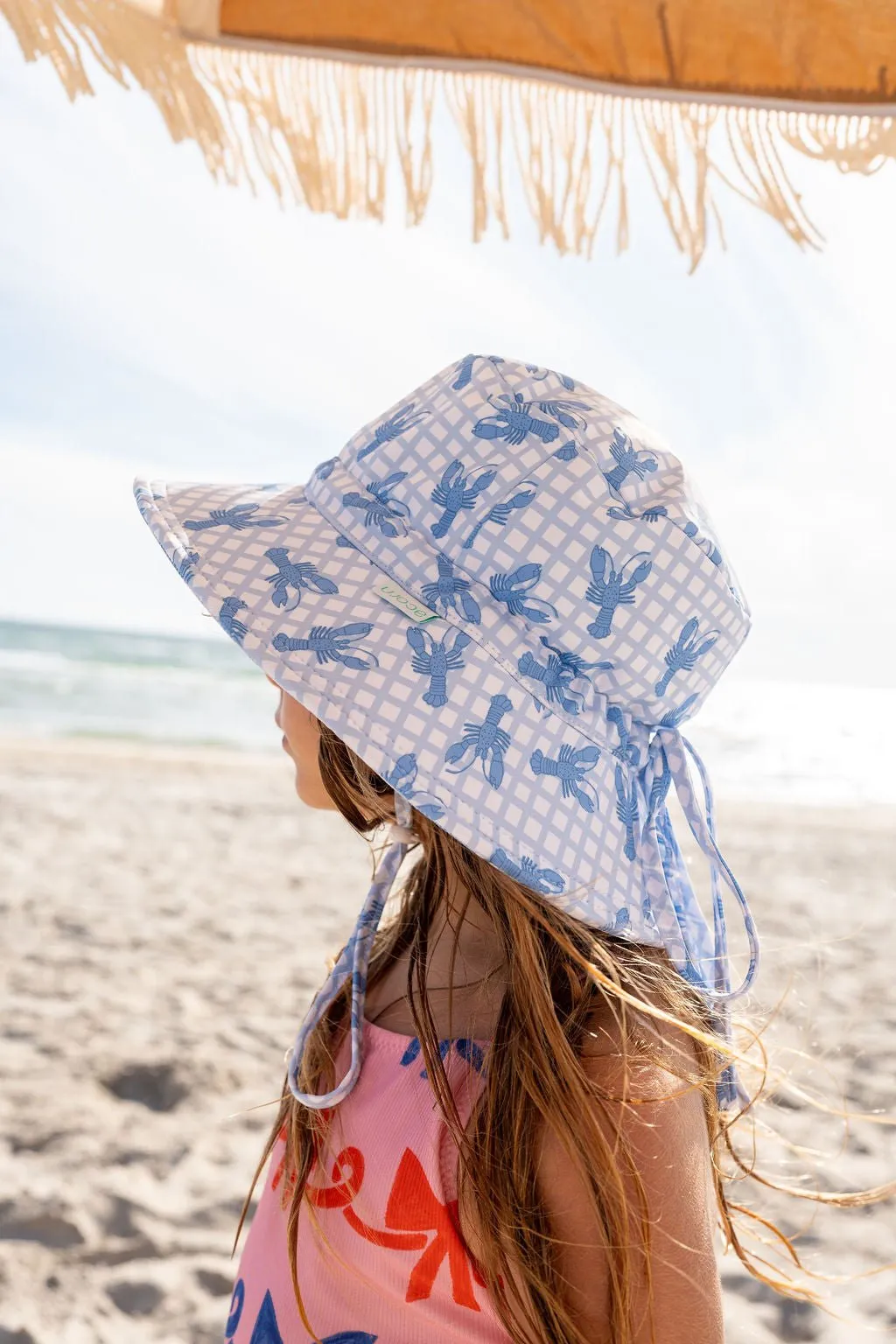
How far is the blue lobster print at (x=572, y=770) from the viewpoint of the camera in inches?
40.7

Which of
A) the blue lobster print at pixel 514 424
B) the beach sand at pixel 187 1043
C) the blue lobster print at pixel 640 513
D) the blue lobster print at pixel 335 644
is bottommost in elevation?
the beach sand at pixel 187 1043

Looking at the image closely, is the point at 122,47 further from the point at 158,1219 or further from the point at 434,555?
the point at 158,1219

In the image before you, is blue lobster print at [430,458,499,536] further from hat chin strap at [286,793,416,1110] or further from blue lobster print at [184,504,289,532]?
hat chin strap at [286,793,416,1110]

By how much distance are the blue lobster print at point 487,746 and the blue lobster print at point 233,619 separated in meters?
0.27

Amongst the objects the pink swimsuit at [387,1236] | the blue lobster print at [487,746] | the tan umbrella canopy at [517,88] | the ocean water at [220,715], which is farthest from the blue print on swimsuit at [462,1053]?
the ocean water at [220,715]

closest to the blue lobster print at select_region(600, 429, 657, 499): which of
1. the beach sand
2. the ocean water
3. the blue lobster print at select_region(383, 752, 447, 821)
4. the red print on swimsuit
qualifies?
the blue lobster print at select_region(383, 752, 447, 821)

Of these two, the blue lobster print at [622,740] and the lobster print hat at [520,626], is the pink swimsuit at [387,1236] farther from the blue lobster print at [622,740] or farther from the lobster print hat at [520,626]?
the blue lobster print at [622,740]

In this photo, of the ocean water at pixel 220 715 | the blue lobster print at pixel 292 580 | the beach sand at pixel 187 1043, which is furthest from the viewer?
the ocean water at pixel 220 715

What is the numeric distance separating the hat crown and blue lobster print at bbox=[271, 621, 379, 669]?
87 millimetres

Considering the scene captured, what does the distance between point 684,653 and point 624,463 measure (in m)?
0.22

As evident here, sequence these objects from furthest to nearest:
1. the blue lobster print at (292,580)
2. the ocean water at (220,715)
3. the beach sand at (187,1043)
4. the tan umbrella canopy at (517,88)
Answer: the ocean water at (220,715), the beach sand at (187,1043), the tan umbrella canopy at (517,88), the blue lobster print at (292,580)

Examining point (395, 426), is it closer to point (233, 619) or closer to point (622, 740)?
point (233, 619)

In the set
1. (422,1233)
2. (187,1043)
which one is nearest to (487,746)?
(422,1233)

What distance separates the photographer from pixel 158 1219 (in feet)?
7.34
